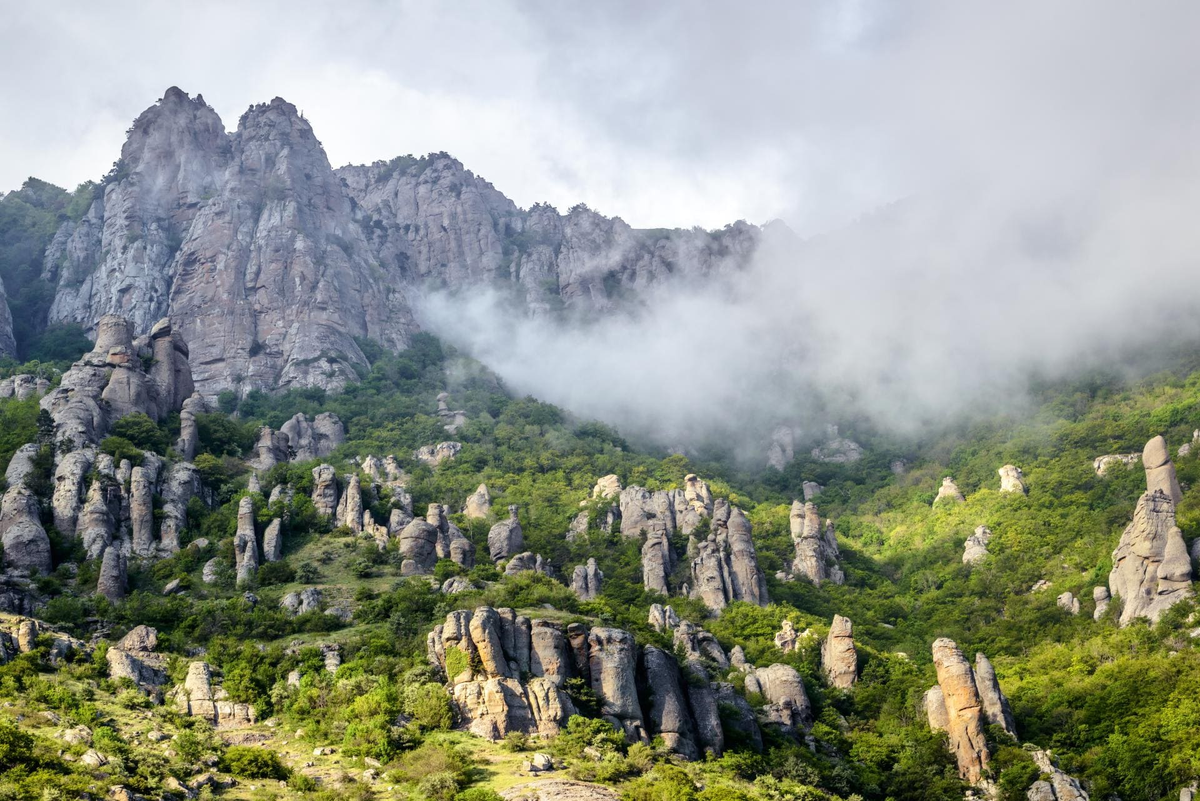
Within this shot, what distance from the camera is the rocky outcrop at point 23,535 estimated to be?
248 ft

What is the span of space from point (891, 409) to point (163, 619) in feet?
408

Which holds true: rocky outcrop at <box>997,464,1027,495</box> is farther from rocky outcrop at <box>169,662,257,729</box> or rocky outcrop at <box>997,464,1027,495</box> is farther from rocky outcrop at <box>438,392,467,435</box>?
rocky outcrop at <box>169,662,257,729</box>

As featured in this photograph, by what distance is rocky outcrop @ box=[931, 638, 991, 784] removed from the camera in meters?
67.9

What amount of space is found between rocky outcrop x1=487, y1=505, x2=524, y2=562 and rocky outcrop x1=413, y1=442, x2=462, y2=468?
26.3 meters

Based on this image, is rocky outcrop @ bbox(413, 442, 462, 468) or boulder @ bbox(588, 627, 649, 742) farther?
rocky outcrop @ bbox(413, 442, 462, 468)

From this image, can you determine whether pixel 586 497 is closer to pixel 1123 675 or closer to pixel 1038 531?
pixel 1038 531

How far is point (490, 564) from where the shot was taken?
95.7 metres

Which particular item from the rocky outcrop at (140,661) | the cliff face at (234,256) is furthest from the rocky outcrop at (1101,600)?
the cliff face at (234,256)

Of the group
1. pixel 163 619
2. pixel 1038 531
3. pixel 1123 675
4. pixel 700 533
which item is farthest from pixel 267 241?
pixel 1123 675

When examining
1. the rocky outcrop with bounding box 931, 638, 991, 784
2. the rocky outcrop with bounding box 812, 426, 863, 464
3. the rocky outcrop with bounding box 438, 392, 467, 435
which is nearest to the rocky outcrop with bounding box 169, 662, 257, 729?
the rocky outcrop with bounding box 931, 638, 991, 784

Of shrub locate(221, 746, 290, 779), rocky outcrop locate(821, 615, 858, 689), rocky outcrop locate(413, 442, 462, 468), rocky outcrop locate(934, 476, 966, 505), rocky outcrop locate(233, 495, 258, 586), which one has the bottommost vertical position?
shrub locate(221, 746, 290, 779)

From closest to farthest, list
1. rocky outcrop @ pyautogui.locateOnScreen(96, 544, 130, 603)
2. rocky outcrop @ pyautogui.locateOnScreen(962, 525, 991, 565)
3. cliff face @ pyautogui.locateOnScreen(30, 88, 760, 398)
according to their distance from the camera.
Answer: rocky outcrop @ pyautogui.locateOnScreen(96, 544, 130, 603), rocky outcrop @ pyautogui.locateOnScreen(962, 525, 991, 565), cliff face @ pyautogui.locateOnScreen(30, 88, 760, 398)

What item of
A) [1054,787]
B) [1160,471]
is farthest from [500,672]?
[1160,471]

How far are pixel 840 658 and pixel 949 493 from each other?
53.0 metres
